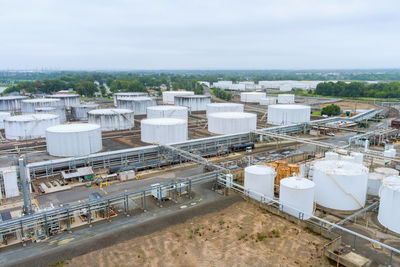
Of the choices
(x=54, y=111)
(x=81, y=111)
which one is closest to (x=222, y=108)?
(x=81, y=111)

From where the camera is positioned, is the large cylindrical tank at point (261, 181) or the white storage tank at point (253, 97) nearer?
the large cylindrical tank at point (261, 181)

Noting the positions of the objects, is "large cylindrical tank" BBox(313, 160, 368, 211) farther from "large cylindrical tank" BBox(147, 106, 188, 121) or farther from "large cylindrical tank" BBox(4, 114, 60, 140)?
"large cylindrical tank" BBox(4, 114, 60, 140)

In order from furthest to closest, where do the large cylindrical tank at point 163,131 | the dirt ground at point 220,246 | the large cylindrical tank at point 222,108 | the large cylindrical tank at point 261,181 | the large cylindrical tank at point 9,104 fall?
the large cylindrical tank at point 9,104 < the large cylindrical tank at point 222,108 < the large cylindrical tank at point 163,131 < the large cylindrical tank at point 261,181 < the dirt ground at point 220,246

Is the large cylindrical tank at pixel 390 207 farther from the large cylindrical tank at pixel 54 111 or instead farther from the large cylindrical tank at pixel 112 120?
the large cylindrical tank at pixel 54 111

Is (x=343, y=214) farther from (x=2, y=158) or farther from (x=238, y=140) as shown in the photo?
(x=2, y=158)

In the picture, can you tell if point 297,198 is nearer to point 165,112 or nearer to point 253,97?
point 165,112

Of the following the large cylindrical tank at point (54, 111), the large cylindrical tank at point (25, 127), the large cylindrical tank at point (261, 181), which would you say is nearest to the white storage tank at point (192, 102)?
the large cylindrical tank at point (54, 111)
